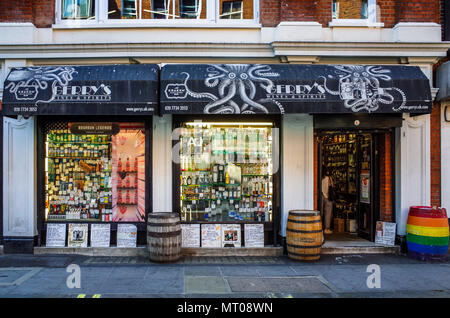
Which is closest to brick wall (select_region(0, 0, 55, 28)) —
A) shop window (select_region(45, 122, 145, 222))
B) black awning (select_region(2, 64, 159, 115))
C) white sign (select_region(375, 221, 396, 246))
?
black awning (select_region(2, 64, 159, 115))

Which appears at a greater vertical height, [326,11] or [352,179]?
[326,11]

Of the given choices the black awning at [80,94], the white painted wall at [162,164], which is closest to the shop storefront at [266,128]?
the white painted wall at [162,164]

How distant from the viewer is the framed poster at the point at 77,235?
864 cm

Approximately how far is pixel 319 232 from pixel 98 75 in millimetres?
5741

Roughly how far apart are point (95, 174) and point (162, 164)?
5.57 ft

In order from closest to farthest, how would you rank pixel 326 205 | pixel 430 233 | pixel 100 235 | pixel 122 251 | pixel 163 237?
pixel 163 237 → pixel 430 233 → pixel 122 251 → pixel 100 235 → pixel 326 205

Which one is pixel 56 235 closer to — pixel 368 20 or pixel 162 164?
pixel 162 164

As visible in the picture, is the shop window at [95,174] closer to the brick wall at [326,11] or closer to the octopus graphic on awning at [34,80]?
the octopus graphic on awning at [34,80]

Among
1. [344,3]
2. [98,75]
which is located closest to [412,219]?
[344,3]

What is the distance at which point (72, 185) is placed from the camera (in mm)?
9031

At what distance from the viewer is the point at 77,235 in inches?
341

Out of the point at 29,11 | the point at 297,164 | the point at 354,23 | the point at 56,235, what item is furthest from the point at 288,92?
the point at 29,11

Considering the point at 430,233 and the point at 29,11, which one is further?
the point at 29,11

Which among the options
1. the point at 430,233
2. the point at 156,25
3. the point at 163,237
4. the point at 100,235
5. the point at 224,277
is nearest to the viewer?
the point at 224,277
